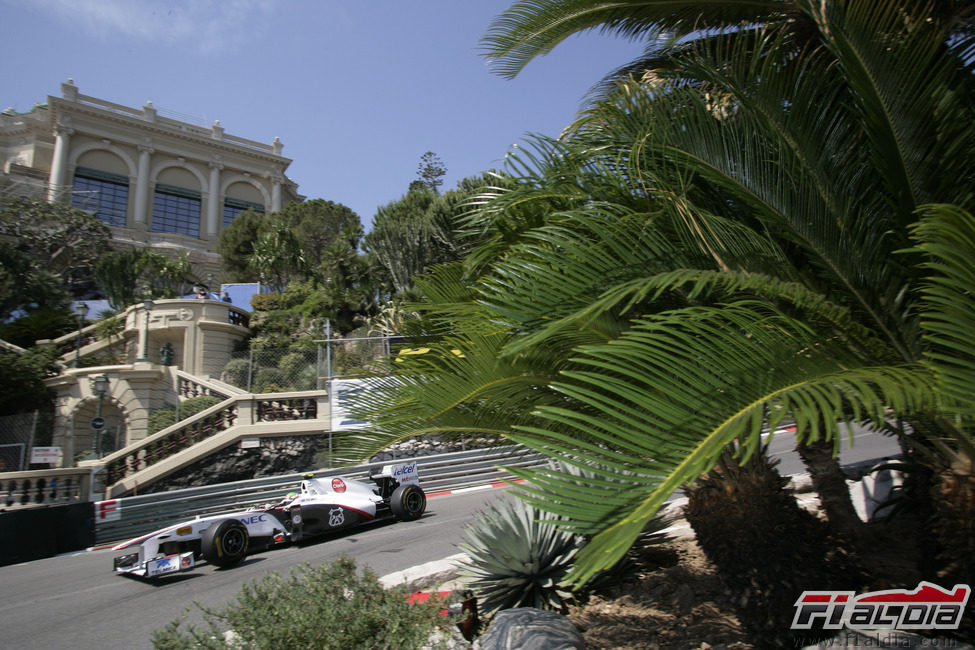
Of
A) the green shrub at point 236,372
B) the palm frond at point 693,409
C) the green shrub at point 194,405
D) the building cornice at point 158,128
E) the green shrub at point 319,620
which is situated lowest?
the green shrub at point 319,620

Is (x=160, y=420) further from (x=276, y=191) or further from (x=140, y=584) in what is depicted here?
(x=276, y=191)

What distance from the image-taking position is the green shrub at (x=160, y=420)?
20891mm

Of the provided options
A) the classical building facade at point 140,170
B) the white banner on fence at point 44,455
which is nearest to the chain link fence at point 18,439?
the white banner on fence at point 44,455

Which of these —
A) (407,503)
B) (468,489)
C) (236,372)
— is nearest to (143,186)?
(236,372)

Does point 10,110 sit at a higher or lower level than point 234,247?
higher

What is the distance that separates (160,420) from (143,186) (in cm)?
4566

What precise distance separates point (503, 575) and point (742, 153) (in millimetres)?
3273

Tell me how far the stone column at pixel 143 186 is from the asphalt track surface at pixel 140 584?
178ft

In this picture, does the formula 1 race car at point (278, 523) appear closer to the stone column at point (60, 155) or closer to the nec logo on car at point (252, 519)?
the nec logo on car at point (252, 519)

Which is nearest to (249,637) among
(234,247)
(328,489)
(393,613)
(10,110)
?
(393,613)

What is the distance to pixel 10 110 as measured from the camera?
234 feet

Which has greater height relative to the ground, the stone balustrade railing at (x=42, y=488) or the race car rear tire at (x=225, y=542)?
the stone balustrade railing at (x=42, y=488)

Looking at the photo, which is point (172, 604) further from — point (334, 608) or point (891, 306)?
point (891, 306)

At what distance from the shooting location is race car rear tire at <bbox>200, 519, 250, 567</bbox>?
8.08 metres
